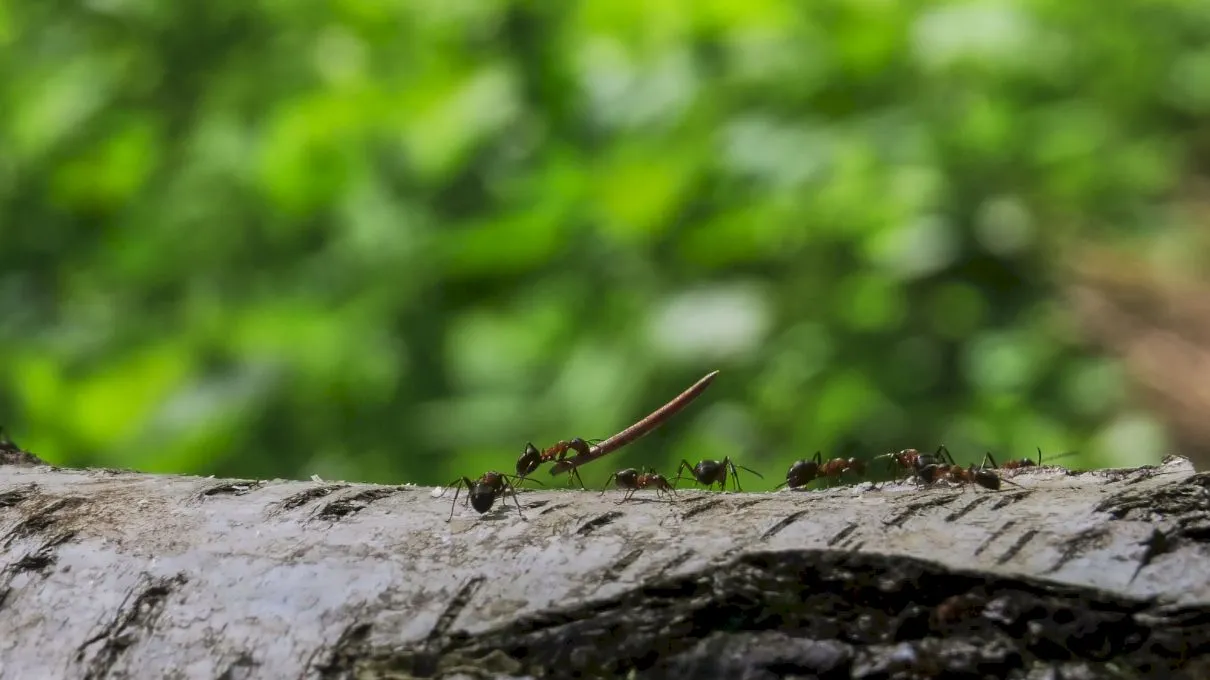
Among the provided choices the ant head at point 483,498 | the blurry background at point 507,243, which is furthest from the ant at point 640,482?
the blurry background at point 507,243

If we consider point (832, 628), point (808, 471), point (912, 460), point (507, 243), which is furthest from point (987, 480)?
point (507, 243)

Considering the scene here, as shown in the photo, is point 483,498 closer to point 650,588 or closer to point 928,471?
point 650,588

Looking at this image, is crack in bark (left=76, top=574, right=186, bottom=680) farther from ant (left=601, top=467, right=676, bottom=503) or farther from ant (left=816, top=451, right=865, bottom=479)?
ant (left=816, top=451, right=865, bottom=479)

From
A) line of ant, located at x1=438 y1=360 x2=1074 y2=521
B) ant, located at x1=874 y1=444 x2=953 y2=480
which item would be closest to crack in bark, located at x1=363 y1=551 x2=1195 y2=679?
line of ant, located at x1=438 y1=360 x2=1074 y2=521

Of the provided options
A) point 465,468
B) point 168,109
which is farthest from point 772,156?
point 168,109

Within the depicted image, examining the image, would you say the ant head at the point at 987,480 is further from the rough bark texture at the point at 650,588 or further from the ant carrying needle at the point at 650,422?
the ant carrying needle at the point at 650,422

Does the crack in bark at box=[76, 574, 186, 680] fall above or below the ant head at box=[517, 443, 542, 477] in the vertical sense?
below

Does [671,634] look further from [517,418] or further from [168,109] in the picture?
[168,109]
